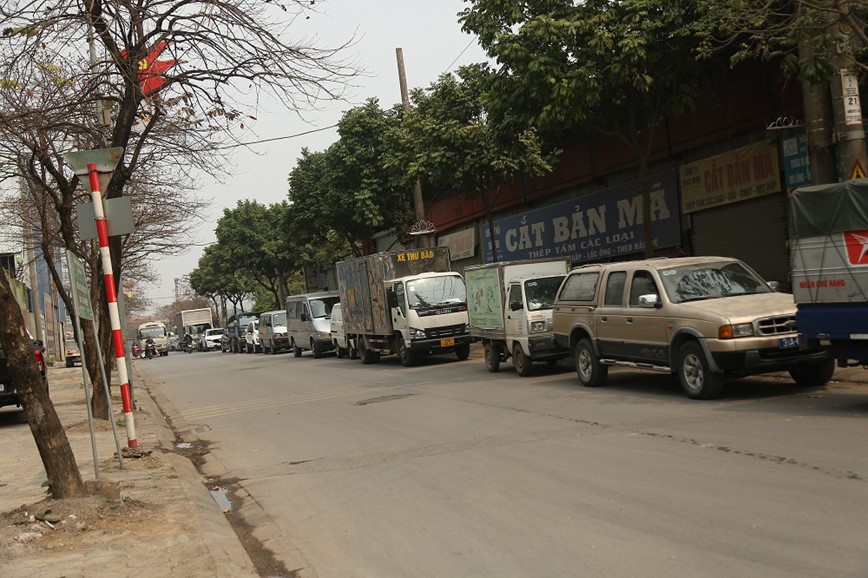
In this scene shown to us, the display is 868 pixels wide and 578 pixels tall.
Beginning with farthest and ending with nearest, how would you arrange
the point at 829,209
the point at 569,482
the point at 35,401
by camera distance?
the point at 829,209
the point at 569,482
the point at 35,401

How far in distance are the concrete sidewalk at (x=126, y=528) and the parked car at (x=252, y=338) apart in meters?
34.8

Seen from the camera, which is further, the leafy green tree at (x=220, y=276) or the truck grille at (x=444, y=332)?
the leafy green tree at (x=220, y=276)

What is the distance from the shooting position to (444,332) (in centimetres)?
2217

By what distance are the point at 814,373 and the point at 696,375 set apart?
173 centimetres

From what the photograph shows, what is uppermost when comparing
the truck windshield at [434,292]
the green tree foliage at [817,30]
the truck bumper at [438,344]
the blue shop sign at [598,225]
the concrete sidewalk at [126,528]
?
the green tree foliage at [817,30]

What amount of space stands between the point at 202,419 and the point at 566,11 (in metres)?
10.2

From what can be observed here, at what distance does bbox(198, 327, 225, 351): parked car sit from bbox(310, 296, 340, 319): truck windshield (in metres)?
33.3

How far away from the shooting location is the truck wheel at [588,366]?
A: 45.5ft

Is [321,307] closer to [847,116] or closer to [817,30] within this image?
[847,116]

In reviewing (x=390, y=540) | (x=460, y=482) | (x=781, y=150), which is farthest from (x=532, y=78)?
(x=390, y=540)

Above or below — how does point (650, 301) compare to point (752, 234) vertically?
below

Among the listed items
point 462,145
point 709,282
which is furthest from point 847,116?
point 462,145

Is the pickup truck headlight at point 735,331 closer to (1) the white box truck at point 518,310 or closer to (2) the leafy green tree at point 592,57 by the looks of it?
(1) the white box truck at point 518,310

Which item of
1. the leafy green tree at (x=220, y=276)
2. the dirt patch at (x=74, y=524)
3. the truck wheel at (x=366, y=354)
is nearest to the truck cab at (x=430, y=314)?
the truck wheel at (x=366, y=354)
